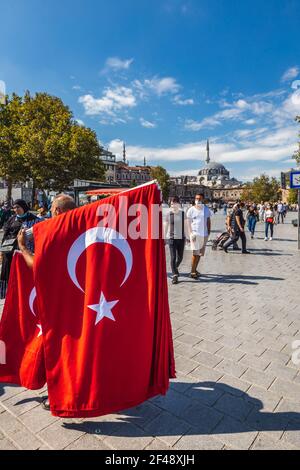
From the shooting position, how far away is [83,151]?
29109mm

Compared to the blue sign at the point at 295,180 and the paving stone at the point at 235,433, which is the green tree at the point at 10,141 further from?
the paving stone at the point at 235,433

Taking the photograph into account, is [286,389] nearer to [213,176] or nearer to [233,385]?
[233,385]

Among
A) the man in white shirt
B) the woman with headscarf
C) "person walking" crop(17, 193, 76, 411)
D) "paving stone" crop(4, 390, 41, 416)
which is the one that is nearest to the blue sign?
the man in white shirt

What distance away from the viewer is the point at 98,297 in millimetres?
2336

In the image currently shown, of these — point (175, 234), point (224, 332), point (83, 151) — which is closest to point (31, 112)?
point (83, 151)

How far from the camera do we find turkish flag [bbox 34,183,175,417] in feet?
7.58

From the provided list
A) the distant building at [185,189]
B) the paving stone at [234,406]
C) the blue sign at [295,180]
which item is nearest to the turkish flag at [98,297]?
the paving stone at [234,406]

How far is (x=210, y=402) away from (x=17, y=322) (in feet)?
6.26

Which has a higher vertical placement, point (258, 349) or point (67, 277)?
point (67, 277)

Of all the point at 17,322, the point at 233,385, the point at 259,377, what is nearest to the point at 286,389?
the point at 259,377

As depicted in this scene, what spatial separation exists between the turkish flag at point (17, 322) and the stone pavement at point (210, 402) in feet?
1.29
